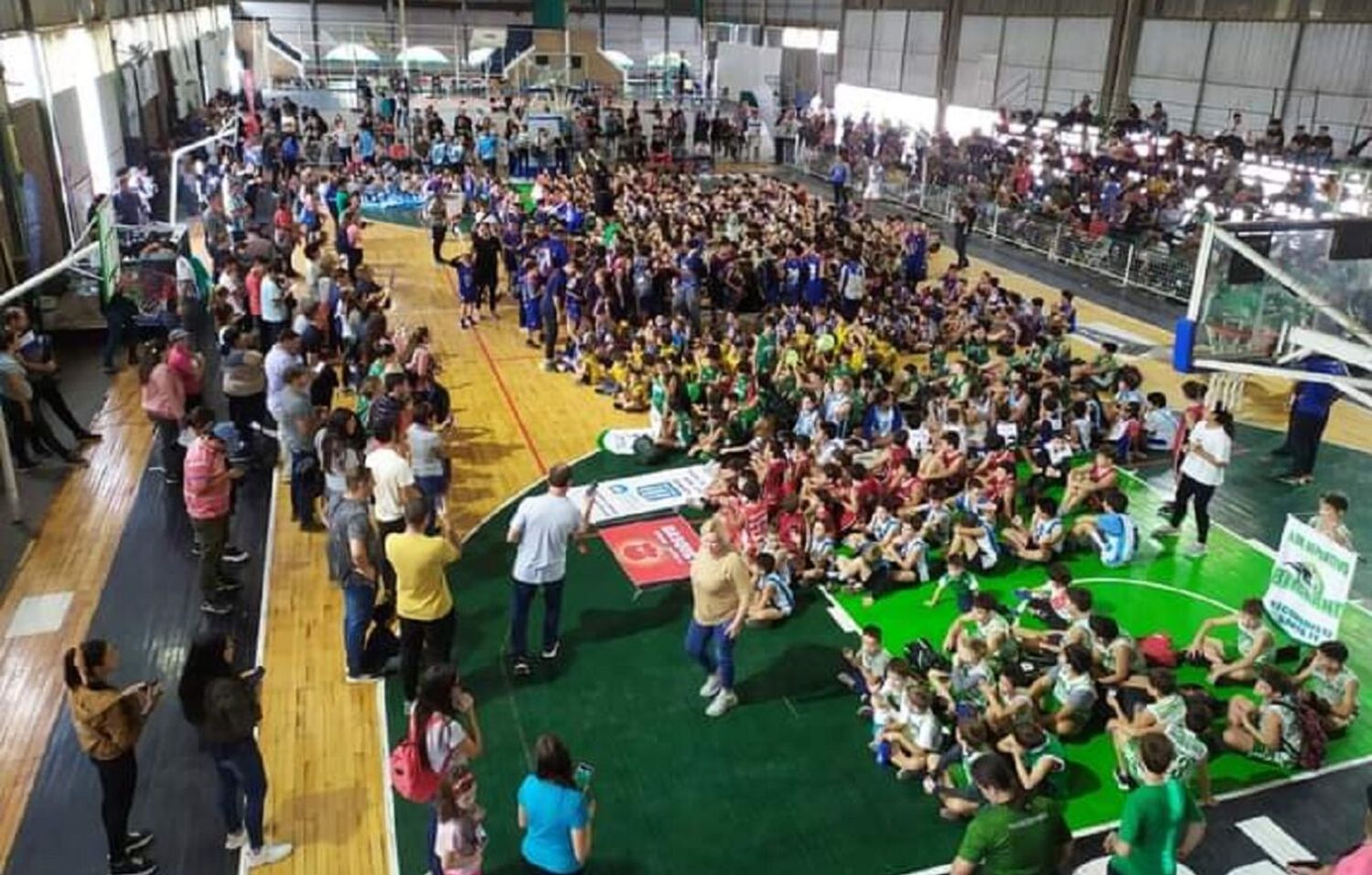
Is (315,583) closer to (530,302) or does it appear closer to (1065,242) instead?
(530,302)

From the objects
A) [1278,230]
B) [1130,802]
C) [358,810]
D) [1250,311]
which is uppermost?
[1278,230]

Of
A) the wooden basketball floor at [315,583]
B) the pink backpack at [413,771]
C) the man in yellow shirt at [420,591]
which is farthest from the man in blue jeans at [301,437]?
the pink backpack at [413,771]

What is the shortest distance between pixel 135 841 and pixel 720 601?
12.4 feet

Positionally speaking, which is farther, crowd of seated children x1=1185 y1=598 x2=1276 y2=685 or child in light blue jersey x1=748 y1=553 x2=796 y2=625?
child in light blue jersey x1=748 y1=553 x2=796 y2=625

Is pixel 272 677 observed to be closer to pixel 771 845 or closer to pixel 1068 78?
pixel 771 845

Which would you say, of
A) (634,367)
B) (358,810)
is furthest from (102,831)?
(634,367)

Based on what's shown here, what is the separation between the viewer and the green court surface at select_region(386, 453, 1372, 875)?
643 cm

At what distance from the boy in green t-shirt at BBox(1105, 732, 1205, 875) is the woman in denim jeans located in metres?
4.41

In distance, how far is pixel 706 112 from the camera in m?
35.8

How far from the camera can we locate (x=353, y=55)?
39406 mm

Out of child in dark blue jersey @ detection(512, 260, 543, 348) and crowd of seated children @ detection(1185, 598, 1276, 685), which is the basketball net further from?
child in dark blue jersey @ detection(512, 260, 543, 348)

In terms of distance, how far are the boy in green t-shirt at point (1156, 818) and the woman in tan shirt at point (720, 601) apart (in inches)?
110

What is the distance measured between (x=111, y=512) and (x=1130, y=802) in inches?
374

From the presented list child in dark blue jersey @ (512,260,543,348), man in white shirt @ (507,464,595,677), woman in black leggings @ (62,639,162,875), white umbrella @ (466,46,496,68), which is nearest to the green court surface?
man in white shirt @ (507,464,595,677)
